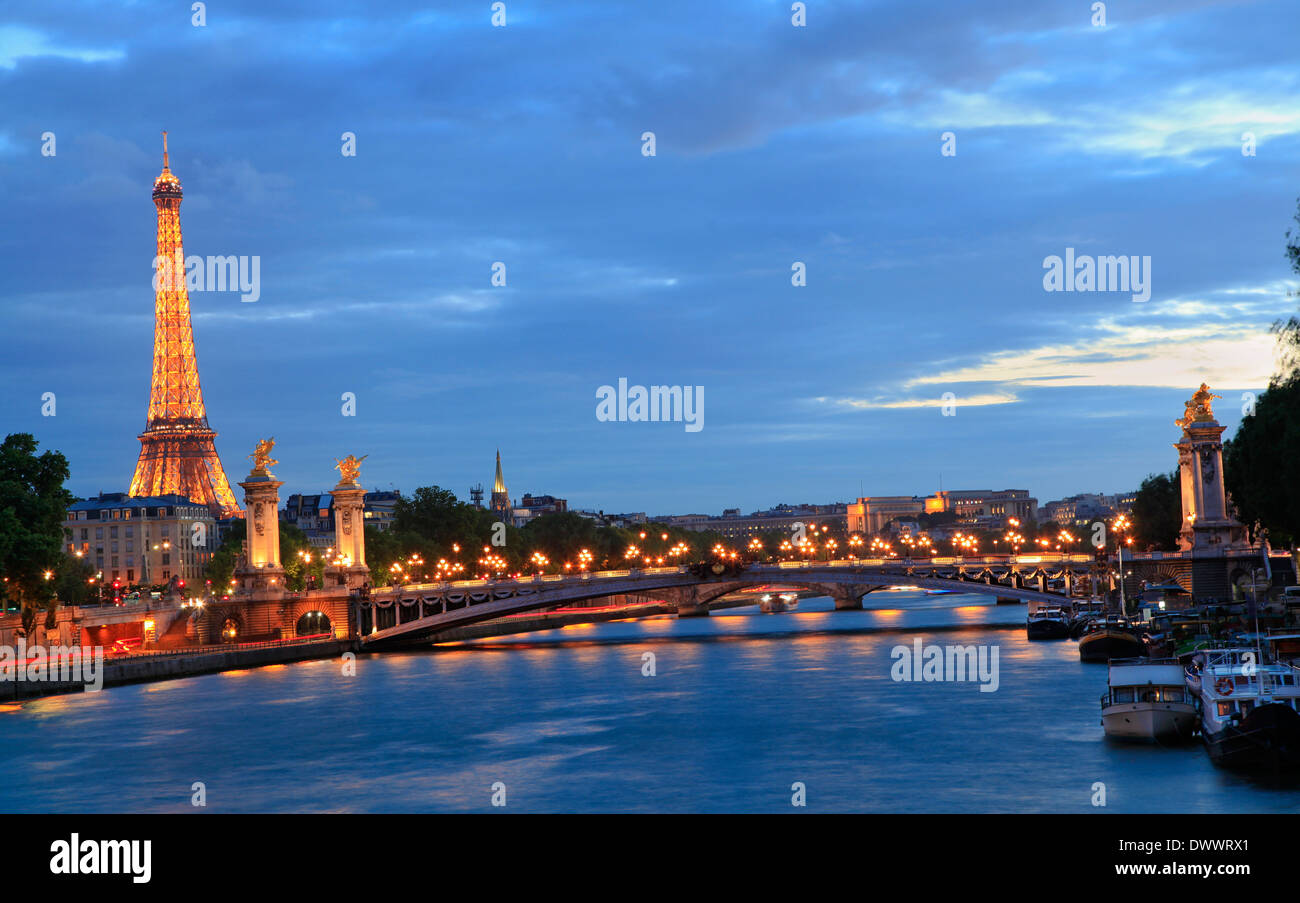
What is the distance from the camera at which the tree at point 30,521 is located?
→ 45.3 meters

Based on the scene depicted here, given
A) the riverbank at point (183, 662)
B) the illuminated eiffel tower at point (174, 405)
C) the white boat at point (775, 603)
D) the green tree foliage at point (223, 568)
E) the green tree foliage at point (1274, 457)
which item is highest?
the illuminated eiffel tower at point (174, 405)

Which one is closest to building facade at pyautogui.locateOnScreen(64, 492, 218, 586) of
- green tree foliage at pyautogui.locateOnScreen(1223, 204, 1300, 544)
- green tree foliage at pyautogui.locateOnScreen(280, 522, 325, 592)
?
green tree foliage at pyautogui.locateOnScreen(280, 522, 325, 592)

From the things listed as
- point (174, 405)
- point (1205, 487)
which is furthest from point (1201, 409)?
point (174, 405)

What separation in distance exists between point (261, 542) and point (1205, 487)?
39.6 meters

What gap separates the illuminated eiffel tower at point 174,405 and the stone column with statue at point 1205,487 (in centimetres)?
6748

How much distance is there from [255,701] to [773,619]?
49.5 meters

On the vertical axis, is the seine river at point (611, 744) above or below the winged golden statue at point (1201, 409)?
below

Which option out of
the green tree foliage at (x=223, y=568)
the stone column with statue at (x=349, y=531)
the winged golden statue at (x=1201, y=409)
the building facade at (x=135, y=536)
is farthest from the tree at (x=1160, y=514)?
the building facade at (x=135, y=536)

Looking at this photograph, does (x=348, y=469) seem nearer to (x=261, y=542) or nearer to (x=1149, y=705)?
(x=261, y=542)

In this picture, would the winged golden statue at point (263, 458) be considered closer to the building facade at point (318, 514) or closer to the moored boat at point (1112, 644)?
the moored boat at point (1112, 644)

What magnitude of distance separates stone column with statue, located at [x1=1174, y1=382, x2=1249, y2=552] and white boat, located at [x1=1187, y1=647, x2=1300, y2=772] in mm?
38081

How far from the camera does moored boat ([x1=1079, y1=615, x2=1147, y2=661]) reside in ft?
142

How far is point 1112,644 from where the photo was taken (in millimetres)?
44562
